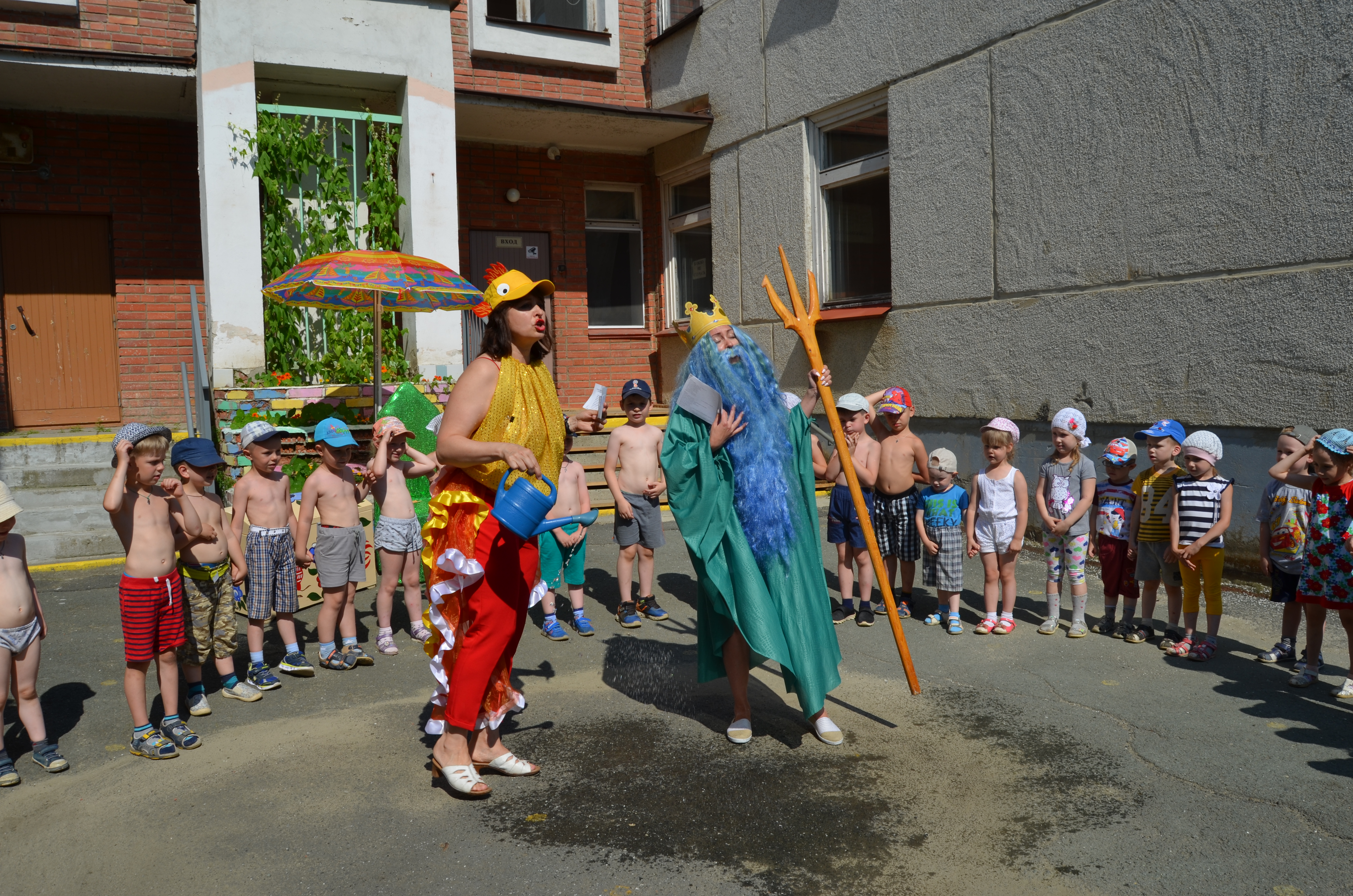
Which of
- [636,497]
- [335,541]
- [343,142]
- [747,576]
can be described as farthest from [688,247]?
[747,576]

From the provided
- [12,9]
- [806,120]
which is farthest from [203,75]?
[806,120]

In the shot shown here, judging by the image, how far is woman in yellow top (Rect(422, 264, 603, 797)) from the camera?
385cm

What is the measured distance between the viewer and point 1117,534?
239 inches

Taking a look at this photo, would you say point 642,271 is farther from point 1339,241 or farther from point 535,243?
point 1339,241

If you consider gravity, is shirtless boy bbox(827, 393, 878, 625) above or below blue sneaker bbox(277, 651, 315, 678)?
above

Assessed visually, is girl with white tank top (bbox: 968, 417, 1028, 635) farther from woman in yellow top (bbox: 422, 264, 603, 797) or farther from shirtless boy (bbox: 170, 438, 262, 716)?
shirtless boy (bbox: 170, 438, 262, 716)

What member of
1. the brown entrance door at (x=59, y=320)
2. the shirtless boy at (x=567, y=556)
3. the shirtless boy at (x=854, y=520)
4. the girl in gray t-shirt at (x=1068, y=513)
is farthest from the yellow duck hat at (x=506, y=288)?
the brown entrance door at (x=59, y=320)

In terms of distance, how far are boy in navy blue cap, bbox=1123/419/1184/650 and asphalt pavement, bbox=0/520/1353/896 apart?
0.34 metres

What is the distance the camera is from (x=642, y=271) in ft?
47.2

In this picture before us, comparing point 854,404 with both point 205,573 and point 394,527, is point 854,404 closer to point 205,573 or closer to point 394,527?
point 394,527

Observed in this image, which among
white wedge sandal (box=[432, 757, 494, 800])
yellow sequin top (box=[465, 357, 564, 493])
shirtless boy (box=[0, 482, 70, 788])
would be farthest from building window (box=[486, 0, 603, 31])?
white wedge sandal (box=[432, 757, 494, 800])

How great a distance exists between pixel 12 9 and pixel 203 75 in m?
3.26

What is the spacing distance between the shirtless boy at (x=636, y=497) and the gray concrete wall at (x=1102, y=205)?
3.68 metres

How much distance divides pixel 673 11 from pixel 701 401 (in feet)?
35.5
